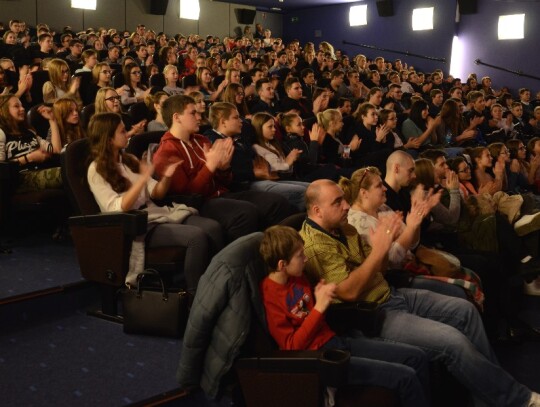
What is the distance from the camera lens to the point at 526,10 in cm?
1255

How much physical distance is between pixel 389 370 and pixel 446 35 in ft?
44.7

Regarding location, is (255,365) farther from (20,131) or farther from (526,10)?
(526,10)

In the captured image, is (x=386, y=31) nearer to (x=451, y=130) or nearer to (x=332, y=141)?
(x=451, y=130)

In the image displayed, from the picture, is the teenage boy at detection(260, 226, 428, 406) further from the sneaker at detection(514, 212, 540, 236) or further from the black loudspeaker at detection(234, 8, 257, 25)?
the black loudspeaker at detection(234, 8, 257, 25)

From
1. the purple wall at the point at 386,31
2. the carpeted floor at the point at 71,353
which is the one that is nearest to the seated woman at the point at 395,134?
the carpeted floor at the point at 71,353

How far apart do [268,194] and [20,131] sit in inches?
62.0

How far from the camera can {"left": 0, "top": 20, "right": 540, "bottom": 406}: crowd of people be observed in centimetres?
201

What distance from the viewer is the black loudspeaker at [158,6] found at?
14431mm

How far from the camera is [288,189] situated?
3.69 metres

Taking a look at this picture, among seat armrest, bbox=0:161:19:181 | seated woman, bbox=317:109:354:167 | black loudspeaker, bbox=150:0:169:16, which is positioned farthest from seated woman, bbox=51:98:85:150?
black loudspeaker, bbox=150:0:169:16

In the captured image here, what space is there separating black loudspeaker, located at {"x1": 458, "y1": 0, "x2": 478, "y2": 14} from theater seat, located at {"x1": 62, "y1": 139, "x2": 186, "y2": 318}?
12682mm

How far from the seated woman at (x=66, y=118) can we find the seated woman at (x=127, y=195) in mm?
1128

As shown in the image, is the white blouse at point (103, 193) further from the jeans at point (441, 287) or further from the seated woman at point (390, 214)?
the jeans at point (441, 287)

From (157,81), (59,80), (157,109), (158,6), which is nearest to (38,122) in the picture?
(157,109)
